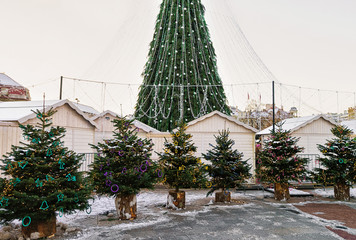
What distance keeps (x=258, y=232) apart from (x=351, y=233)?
235cm

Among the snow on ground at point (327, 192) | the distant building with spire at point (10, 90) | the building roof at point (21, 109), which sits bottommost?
the snow on ground at point (327, 192)

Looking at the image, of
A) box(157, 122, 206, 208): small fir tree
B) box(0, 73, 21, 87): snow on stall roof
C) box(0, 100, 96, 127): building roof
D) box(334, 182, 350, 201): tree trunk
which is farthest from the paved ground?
box(0, 73, 21, 87): snow on stall roof

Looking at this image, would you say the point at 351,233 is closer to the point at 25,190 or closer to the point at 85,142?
the point at 25,190

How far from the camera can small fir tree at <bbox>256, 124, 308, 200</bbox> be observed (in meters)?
10.6

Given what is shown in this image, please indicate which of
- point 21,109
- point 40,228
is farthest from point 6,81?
point 40,228

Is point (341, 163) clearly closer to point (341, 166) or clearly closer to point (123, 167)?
point (341, 166)

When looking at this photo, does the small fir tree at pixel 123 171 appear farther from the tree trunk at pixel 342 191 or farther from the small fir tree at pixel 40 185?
the tree trunk at pixel 342 191

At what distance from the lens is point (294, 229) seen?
6848mm

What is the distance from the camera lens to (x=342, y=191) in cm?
1107

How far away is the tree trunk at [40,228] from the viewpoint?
5941 mm

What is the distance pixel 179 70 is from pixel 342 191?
47.9 ft

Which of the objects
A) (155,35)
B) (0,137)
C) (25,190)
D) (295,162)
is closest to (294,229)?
(295,162)

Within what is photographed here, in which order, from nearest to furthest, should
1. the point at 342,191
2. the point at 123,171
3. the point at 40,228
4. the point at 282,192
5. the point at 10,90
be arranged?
the point at 40,228, the point at 123,171, the point at 282,192, the point at 342,191, the point at 10,90

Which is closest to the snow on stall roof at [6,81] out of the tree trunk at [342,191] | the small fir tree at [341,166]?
the small fir tree at [341,166]
